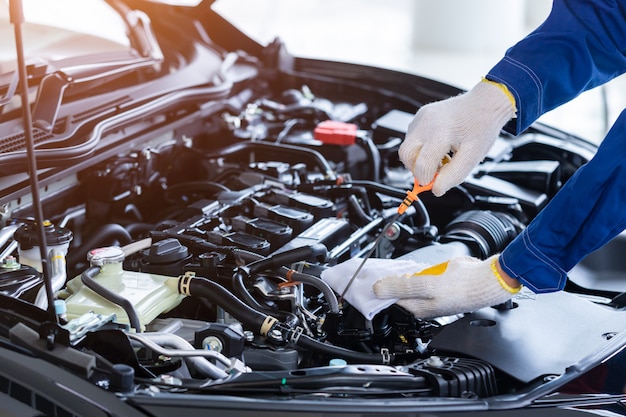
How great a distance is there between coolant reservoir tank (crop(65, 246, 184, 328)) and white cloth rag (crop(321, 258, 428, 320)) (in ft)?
1.06

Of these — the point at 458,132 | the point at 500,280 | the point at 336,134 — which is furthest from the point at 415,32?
the point at 500,280

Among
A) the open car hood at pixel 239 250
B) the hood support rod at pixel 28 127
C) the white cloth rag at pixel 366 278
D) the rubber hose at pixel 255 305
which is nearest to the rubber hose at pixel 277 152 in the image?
the open car hood at pixel 239 250

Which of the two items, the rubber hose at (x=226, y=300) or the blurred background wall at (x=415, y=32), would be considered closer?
the rubber hose at (x=226, y=300)

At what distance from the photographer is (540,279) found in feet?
5.14

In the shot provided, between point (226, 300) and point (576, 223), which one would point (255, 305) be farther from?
point (576, 223)

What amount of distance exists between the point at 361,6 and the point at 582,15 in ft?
28.5

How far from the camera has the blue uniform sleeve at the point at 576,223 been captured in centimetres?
151

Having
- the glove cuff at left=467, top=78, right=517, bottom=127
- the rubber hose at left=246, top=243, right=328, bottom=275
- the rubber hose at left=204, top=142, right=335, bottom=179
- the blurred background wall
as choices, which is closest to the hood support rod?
the rubber hose at left=246, top=243, right=328, bottom=275

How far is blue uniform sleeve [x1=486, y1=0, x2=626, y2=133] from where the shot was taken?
1.62 metres

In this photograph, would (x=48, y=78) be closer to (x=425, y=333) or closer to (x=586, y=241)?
(x=425, y=333)

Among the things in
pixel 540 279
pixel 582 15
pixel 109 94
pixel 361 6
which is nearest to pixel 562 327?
pixel 540 279

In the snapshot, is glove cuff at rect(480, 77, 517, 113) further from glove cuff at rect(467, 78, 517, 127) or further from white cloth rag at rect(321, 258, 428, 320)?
white cloth rag at rect(321, 258, 428, 320)

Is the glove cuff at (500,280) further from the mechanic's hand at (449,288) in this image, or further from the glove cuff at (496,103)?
the glove cuff at (496,103)

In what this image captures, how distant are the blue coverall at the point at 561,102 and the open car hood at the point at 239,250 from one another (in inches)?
6.3
